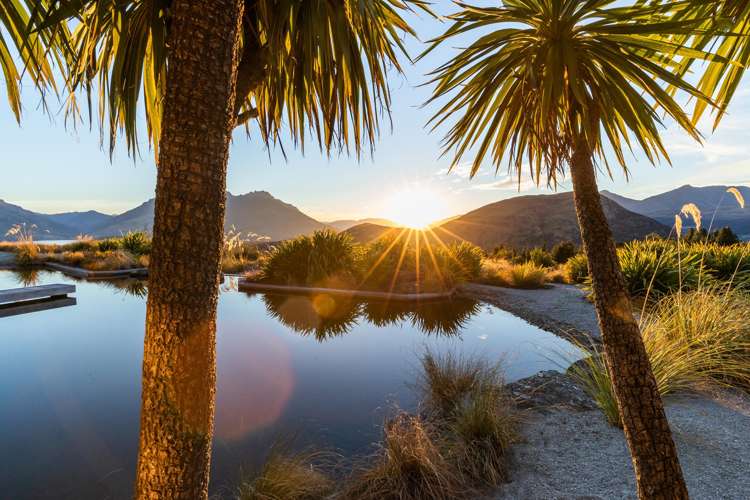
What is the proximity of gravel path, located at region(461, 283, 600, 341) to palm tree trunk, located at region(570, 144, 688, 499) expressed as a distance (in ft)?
12.6

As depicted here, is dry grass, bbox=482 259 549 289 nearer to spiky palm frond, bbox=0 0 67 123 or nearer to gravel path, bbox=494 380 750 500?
gravel path, bbox=494 380 750 500

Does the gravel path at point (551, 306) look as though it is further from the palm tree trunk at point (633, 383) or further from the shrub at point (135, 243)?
the shrub at point (135, 243)

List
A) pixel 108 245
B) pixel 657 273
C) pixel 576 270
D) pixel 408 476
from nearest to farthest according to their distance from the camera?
1. pixel 408 476
2. pixel 657 273
3. pixel 576 270
4. pixel 108 245

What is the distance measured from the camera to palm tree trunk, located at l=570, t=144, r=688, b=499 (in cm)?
140

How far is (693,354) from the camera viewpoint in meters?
3.58

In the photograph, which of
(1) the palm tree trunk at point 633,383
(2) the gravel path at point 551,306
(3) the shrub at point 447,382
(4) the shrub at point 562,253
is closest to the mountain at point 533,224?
(4) the shrub at point 562,253

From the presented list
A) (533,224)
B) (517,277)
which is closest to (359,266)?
(517,277)

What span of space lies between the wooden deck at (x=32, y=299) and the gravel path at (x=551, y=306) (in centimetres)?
845

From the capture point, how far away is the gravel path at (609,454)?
7.01ft

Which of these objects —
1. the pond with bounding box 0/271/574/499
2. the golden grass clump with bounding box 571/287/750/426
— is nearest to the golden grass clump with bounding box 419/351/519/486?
the pond with bounding box 0/271/574/499

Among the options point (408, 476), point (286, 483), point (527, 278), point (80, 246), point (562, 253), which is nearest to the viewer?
point (286, 483)

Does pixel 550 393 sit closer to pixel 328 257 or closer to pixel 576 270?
pixel 328 257

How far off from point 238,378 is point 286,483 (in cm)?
203

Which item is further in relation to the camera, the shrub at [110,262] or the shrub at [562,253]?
the shrub at [562,253]
